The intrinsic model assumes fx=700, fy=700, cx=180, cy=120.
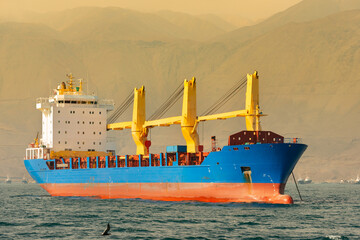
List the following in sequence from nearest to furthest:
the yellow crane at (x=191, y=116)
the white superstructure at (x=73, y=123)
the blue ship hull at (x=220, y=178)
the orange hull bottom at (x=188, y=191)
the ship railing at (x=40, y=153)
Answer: the blue ship hull at (x=220, y=178) → the orange hull bottom at (x=188, y=191) → the yellow crane at (x=191, y=116) → the white superstructure at (x=73, y=123) → the ship railing at (x=40, y=153)

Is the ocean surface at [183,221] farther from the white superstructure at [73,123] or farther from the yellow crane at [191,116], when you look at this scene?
the white superstructure at [73,123]

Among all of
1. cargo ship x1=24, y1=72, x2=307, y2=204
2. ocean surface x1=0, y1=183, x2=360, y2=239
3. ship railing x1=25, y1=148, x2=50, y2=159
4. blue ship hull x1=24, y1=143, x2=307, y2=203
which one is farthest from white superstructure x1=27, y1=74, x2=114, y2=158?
ocean surface x1=0, y1=183, x2=360, y2=239

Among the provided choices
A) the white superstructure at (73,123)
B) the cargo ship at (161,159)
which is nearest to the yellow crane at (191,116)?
the cargo ship at (161,159)

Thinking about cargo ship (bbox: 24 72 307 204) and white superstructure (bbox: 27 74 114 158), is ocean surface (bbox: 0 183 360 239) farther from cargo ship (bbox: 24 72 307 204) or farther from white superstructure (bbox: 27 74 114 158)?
white superstructure (bbox: 27 74 114 158)

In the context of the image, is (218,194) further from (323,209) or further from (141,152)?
(141,152)

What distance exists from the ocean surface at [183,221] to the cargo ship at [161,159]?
1787 mm

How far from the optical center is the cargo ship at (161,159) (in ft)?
169

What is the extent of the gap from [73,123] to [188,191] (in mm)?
20991

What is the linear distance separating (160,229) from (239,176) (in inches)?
567

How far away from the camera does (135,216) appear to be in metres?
45.7

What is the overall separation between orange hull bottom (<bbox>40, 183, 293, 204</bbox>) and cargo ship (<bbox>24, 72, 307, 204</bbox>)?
0.07 metres

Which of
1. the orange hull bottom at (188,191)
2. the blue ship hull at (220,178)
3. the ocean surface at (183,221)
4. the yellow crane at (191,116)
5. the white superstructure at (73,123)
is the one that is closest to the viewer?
the ocean surface at (183,221)

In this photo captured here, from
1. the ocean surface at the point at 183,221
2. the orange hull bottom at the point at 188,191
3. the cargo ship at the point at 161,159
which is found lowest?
the ocean surface at the point at 183,221

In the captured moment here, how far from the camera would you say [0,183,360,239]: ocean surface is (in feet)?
122
